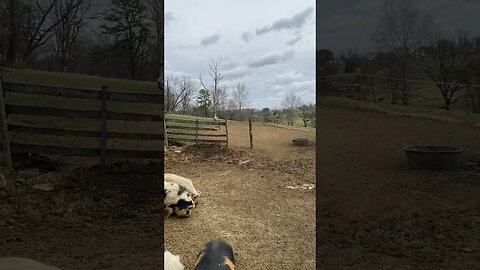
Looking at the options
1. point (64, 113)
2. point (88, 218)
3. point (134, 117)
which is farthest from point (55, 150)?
point (134, 117)

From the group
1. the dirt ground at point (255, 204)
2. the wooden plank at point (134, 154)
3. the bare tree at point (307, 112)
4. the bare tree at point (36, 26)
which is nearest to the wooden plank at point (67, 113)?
the wooden plank at point (134, 154)

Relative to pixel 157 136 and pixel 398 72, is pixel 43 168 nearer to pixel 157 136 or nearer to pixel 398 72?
pixel 157 136

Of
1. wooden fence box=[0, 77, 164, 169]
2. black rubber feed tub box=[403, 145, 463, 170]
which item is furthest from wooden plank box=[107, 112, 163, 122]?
black rubber feed tub box=[403, 145, 463, 170]

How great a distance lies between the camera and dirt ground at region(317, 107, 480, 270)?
2.13 meters

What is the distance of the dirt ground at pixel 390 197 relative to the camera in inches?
84.0

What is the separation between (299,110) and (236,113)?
387mm

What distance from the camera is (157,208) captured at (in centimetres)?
243

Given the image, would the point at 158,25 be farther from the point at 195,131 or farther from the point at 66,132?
the point at 66,132

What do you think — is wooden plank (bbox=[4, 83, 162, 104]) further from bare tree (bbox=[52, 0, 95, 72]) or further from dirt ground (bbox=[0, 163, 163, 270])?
dirt ground (bbox=[0, 163, 163, 270])

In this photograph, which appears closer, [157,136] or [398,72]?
[398,72]

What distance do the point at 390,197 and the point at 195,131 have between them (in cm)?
123

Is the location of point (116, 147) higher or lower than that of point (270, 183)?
higher

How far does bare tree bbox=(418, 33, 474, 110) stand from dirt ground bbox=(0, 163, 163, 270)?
69.2 inches

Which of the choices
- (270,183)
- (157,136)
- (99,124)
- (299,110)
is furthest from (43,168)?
(299,110)
